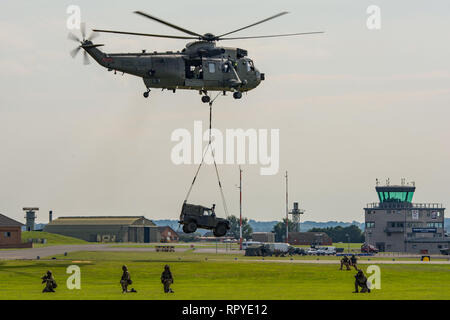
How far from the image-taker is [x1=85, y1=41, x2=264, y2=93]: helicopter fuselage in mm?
64125

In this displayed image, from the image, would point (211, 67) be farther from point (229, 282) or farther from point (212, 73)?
point (229, 282)

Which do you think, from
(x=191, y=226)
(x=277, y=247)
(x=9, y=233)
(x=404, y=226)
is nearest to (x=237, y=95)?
(x=191, y=226)

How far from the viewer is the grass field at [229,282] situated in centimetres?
5116

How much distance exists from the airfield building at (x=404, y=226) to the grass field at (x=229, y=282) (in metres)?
67.1

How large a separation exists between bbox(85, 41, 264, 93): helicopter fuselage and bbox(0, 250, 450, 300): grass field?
14.8m

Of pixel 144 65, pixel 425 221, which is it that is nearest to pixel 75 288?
pixel 144 65

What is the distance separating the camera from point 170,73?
212 ft

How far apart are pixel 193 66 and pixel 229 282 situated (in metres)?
16.6

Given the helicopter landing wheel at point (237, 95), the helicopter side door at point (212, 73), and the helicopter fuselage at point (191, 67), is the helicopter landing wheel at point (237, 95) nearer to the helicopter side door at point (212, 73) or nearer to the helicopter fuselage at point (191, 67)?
the helicopter fuselage at point (191, 67)

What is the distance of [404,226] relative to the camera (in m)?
158

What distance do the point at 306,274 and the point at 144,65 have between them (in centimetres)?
2362

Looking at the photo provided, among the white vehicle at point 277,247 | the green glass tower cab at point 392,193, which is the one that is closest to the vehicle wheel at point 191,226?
the white vehicle at point 277,247

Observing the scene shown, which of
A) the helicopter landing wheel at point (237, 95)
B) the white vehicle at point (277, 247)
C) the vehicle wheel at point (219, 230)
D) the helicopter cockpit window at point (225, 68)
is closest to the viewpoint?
the vehicle wheel at point (219, 230)
